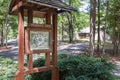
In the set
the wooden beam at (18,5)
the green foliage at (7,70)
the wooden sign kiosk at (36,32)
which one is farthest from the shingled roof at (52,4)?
the green foliage at (7,70)

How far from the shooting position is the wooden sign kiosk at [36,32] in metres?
5.27

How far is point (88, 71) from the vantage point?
5719 millimetres

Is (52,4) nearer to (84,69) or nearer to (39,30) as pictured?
(39,30)

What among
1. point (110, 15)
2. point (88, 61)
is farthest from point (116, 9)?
point (88, 61)

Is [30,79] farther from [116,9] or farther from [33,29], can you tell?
[116,9]

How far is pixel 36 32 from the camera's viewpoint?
18.3 feet

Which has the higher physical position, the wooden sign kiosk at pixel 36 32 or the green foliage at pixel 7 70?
the wooden sign kiosk at pixel 36 32

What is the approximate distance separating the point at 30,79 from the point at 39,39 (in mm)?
1564

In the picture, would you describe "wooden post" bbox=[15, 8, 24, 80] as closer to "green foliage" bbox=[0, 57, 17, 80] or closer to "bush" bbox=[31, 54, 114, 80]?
"green foliage" bbox=[0, 57, 17, 80]

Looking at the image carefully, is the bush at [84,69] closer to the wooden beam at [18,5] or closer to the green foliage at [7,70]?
the green foliage at [7,70]

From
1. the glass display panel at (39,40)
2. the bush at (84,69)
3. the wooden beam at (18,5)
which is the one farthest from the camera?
the bush at (84,69)

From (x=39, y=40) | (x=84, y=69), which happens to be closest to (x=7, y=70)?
(x=39, y=40)

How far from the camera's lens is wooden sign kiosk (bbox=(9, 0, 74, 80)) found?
527 cm

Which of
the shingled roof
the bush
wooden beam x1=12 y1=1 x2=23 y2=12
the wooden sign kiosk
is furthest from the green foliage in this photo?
the shingled roof
